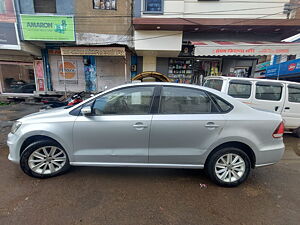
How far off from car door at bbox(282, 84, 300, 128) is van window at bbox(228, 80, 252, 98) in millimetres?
1212

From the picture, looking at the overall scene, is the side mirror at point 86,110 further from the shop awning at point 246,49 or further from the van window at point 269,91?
the shop awning at point 246,49

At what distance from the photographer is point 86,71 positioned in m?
9.05

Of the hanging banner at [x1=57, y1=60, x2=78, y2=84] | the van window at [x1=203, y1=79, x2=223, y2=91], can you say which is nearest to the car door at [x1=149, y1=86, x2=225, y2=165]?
the van window at [x1=203, y1=79, x2=223, y2=91]

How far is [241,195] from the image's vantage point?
7.43ft

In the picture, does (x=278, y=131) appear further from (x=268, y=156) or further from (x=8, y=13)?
(x=8, y=13)

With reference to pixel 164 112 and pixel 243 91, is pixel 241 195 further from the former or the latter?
pixel 243 91

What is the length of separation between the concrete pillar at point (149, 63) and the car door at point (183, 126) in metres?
6.99

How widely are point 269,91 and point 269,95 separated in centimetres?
12

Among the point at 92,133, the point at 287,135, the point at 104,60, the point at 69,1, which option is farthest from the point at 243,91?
the point at 69,1

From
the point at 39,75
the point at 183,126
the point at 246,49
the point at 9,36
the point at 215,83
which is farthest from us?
the point at 39,75

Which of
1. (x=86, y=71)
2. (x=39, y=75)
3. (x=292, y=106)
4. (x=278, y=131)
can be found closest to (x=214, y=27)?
(x=292, y=106)

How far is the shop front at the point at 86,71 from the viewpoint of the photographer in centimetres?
887

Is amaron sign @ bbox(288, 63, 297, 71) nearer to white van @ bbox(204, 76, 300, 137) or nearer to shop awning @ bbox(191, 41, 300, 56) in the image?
shop awning @ bbox(191, 41, 300, 56)

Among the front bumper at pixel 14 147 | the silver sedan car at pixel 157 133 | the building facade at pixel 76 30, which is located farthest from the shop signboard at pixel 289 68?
the front bumper at pixel 14 147
